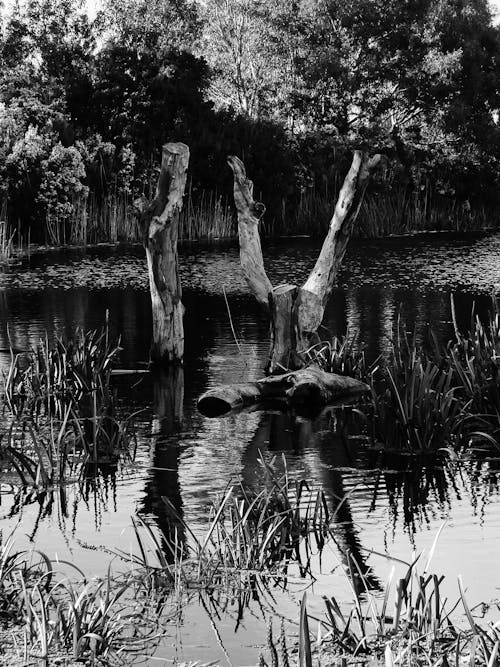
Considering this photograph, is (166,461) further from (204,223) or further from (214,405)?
(204,223)

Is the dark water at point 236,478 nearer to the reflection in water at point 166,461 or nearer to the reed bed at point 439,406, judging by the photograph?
the reflection in water at point 166,461

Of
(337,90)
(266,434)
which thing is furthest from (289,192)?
(266,434)

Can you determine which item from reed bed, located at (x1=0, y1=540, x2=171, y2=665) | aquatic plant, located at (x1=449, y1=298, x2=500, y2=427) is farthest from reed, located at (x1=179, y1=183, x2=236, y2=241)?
reed bed, located at (x1=0, y1=540, x2=171, y2=665)

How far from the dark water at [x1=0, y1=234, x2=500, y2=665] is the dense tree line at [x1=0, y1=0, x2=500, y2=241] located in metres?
14.3

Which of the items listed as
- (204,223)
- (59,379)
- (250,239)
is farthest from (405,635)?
(204,223)

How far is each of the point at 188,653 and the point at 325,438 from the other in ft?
14.7

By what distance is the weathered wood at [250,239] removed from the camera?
11.6 meters

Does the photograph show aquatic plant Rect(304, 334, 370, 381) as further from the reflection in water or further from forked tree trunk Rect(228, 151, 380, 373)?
the reflection in water

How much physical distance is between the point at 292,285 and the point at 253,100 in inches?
1412

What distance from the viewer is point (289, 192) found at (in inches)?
1436

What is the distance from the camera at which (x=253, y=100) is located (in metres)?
46.0

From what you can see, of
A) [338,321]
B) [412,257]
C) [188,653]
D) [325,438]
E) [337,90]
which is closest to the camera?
[188,653]

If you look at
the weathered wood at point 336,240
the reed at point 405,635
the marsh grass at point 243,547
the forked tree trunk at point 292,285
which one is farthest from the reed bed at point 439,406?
the reed at point 405,635

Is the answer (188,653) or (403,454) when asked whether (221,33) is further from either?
(188,653)
